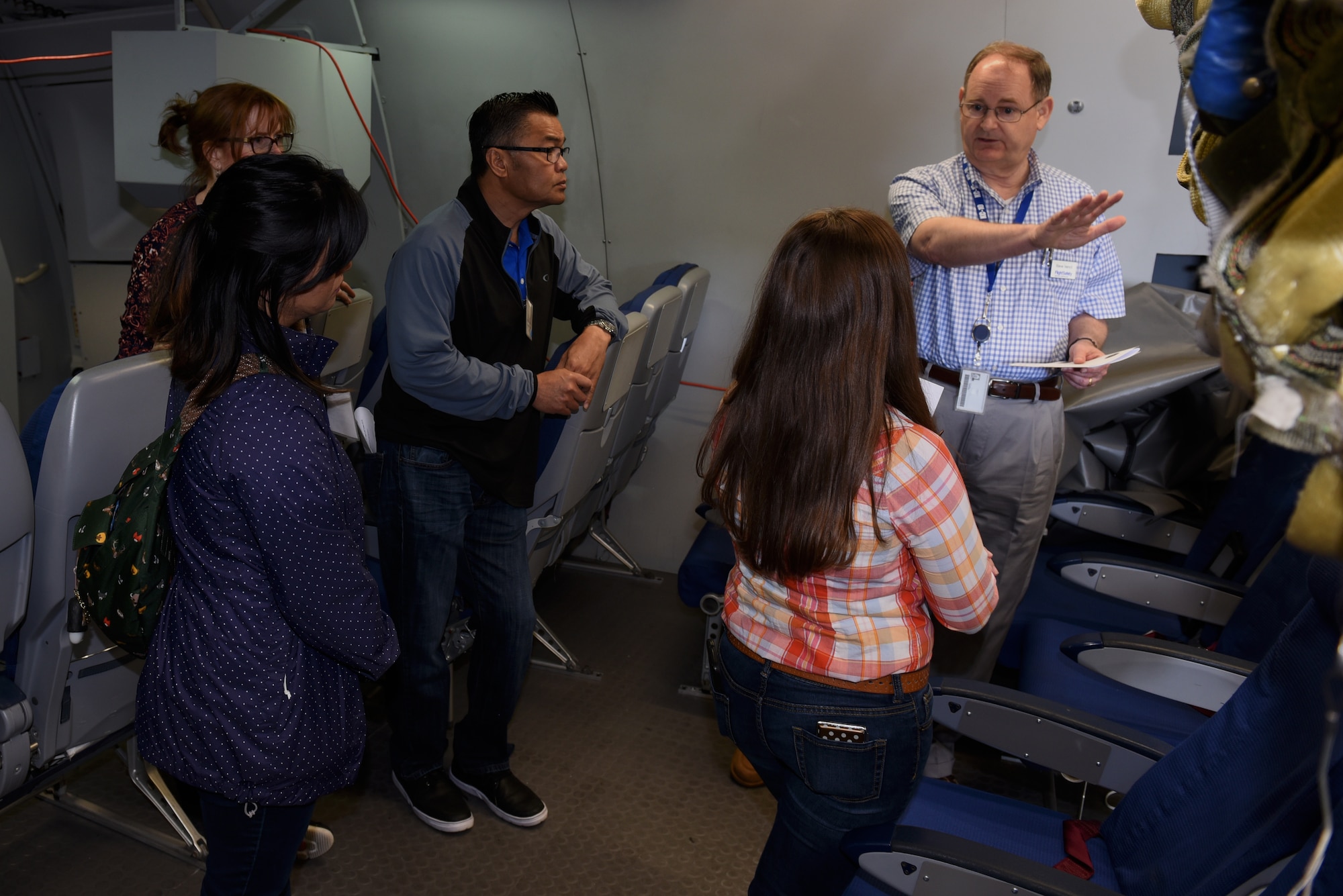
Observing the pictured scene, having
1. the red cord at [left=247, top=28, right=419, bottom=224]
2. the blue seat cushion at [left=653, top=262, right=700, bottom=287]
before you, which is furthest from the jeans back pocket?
the red cord at [left=247, top=28, right=419, bottom=224]

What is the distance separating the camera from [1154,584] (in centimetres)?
254

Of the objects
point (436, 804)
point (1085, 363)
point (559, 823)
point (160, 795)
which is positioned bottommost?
point (559, 823)

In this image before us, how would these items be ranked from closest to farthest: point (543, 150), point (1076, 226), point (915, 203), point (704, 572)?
point (1076, 226) → point (543, 150) → point (915, 203) → point (704, 572)

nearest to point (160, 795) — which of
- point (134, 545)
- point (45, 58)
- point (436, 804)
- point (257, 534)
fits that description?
point (436, 804)

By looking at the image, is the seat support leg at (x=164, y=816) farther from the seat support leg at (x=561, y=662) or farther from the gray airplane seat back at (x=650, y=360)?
the gray airplane seat back at (x=650, y=360)

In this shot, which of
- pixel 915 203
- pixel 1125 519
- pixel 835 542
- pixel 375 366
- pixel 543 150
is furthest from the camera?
pixel 375 366

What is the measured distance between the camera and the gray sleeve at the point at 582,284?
101 inches

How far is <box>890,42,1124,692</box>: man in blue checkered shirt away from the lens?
2385mm

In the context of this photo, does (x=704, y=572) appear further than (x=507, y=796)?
Yes

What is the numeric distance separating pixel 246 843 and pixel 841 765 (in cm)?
96

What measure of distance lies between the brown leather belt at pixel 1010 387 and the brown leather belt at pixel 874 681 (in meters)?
1.17

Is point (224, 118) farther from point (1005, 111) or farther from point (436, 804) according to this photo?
point (1005, 111)

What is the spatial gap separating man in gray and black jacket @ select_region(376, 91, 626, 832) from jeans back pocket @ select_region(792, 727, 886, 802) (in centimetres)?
112

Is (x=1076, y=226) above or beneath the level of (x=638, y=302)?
above
